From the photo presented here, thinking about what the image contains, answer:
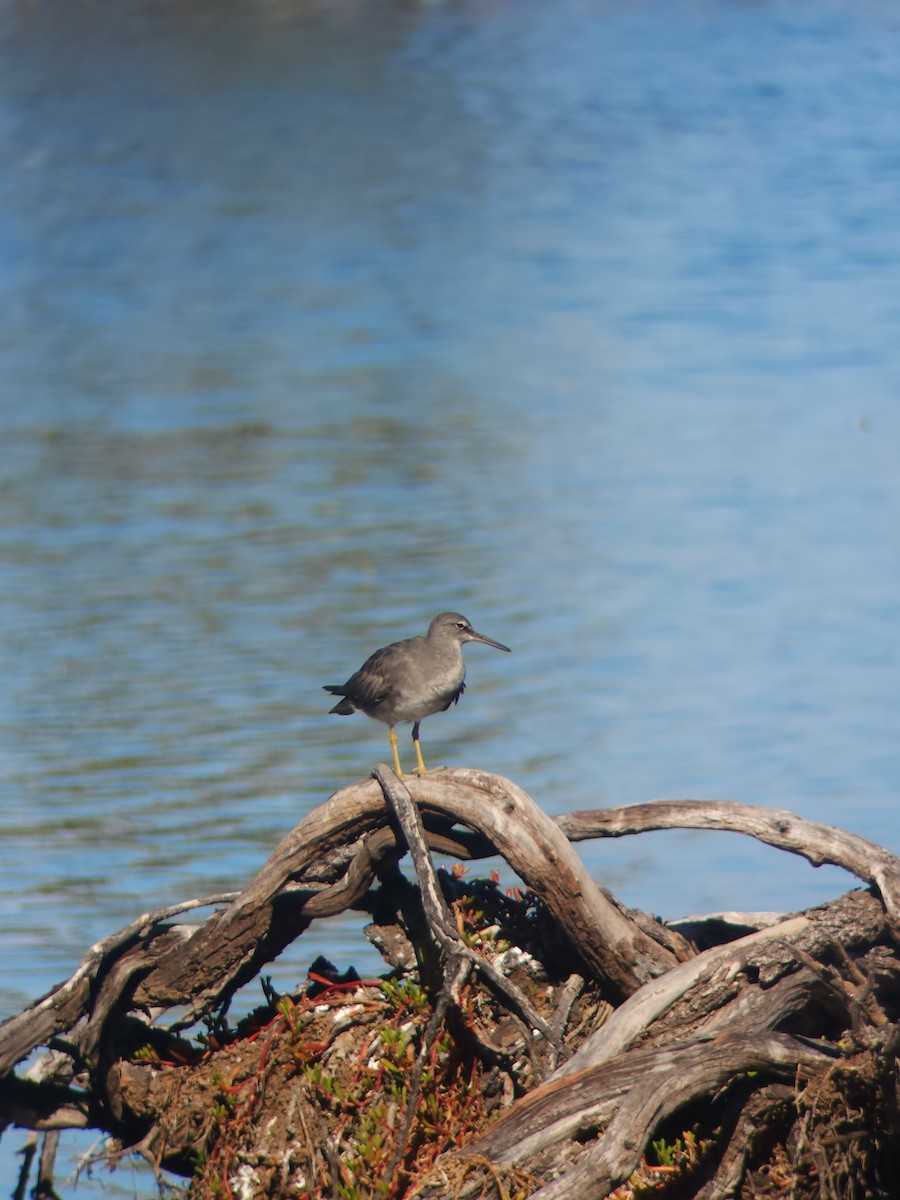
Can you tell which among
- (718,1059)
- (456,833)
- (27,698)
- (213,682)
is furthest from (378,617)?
(718,1059)

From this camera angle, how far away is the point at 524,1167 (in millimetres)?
4383

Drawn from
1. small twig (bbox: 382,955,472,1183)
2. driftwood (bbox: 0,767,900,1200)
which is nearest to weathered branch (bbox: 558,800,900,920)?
driftwood (bbox: 0,767,900,1200)

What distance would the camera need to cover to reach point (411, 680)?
20.2 feet

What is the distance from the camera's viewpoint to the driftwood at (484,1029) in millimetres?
4422

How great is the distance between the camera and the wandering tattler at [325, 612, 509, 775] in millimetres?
6172

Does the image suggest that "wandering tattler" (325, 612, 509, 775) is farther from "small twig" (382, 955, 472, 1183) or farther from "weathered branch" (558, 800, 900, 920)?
"small twig" (382, 955, 472, 1183)

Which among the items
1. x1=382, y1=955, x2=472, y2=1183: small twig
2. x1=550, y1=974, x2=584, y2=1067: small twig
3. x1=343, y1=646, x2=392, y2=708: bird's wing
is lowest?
x1=550, y1=974, x2=584, y2=1067: small twig

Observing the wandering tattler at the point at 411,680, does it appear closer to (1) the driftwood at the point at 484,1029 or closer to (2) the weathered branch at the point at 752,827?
(1) the driftwood at the point at 484,1029

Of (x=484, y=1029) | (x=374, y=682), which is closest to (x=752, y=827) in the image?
(x=484, y=1029)

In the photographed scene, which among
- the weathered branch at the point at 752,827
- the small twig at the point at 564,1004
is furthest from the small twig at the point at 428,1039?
the weathered branch at the point at 752,827

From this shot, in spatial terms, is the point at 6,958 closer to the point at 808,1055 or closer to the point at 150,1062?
the point at 150,1062

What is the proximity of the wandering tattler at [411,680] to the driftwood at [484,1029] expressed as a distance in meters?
0.82

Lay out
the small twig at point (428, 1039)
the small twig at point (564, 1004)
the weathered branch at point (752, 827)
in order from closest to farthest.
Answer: the small twig at point (428, 1039) < the small twig at point (564, 1004) < the weathered branch at point (752, 827)

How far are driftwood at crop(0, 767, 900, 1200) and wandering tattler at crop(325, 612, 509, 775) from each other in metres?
0.82
